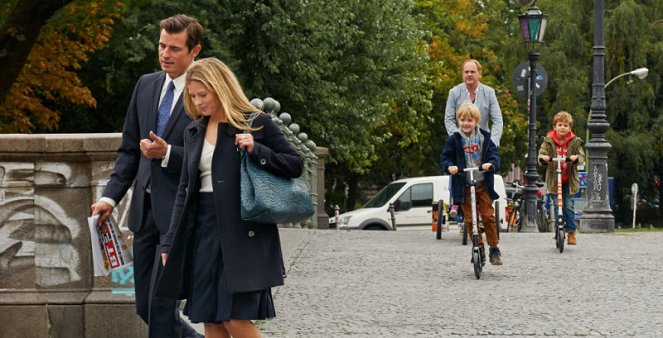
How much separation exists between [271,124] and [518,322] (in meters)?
3.40

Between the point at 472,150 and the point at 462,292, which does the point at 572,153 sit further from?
the point at 462,292

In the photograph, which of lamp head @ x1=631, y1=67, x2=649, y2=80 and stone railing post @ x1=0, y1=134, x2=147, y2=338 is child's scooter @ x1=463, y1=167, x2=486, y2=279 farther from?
lamp head @ x1=631, y1=67, x2=649, y2=80

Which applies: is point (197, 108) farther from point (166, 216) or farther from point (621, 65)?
point (621, 65)

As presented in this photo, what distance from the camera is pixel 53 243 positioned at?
26.1 feet

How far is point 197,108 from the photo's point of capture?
6152 millimetres

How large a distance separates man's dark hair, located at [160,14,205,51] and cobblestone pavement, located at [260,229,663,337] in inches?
96.0

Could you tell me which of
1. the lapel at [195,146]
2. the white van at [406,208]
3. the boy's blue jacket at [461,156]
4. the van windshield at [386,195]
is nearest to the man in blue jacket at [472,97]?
the boy's blue jacket at [461,156]

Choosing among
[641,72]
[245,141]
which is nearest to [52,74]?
[245,141]

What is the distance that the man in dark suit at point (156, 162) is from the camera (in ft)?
21.4

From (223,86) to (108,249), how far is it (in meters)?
1.40

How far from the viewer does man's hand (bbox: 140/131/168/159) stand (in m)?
6.39

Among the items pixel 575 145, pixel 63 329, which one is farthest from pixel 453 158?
pixel 63 329

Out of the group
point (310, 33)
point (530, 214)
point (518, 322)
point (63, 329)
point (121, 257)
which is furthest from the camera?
point (310, 33)

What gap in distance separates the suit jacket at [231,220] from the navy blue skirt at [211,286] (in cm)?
5
